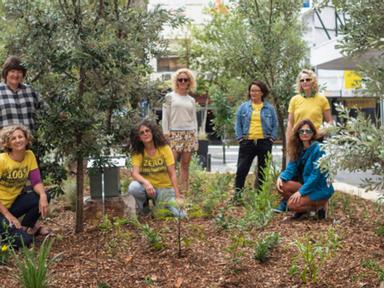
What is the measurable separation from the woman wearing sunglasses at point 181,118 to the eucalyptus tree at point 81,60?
5.42 feet

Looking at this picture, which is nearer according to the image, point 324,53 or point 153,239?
point 153,239

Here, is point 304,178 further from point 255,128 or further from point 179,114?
point 179,114

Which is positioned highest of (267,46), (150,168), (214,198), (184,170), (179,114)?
(267,46)

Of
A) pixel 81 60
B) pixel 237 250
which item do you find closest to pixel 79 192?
pixel 81 60

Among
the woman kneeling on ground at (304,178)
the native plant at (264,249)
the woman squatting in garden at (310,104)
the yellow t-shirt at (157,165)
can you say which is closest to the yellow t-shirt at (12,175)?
the yellow t-shirt at (157,165)

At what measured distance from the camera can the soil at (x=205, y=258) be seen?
12.8ft

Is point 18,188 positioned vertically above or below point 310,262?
above

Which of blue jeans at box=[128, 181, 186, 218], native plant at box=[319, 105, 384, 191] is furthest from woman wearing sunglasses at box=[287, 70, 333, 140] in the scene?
native plant at box=[319, 105, 384, 191]

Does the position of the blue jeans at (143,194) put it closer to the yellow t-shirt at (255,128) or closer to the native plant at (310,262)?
the yellow t-shirt at (255,128)

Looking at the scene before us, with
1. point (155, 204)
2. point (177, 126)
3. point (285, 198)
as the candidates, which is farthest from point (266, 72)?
point (155, 204)

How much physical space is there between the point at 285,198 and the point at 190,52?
66.7 feet

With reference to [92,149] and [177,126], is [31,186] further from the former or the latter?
[177,126]

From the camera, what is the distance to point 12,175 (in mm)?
4961

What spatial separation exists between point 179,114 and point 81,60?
2750 millimetres
